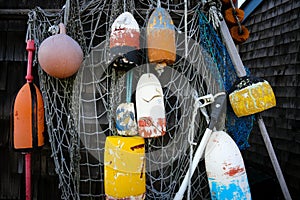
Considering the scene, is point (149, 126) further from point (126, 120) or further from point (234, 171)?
point (234, 171)

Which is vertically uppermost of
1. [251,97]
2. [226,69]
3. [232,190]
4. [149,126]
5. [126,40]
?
[126,40]

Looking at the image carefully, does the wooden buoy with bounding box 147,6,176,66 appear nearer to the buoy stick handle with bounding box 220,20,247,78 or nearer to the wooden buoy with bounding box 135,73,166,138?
the wooden buoy with bounding box 135,73,166,138

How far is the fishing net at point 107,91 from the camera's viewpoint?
2.07 meters

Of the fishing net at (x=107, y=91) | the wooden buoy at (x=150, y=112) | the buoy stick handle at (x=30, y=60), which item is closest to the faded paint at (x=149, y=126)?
the wooden buoy at (x=150, y=112)

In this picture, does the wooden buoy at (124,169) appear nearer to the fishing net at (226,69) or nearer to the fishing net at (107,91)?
the fishing net at (107,91)

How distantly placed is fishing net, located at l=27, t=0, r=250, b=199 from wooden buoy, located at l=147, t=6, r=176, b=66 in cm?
21

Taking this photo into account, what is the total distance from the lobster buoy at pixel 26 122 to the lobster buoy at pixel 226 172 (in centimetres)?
112

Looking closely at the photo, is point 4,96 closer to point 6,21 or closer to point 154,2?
point 6,21

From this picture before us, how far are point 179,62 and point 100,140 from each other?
804 millimetres

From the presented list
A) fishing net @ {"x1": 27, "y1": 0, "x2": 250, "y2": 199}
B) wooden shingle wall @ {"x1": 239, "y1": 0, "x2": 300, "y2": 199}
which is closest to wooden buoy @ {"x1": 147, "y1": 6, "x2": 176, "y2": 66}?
fishing net @ {"x1": 27, "y1": 0, "x2": 250, "y2": 199}

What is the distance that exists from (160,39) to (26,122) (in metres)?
1.01

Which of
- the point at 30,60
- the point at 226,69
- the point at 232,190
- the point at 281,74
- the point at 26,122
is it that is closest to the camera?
the point at 232,190

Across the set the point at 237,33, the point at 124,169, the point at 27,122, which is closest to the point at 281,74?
the point at 237,33

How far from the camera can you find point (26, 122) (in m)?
1.90
